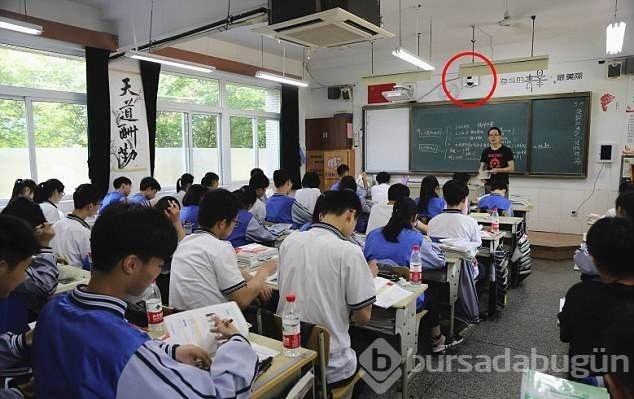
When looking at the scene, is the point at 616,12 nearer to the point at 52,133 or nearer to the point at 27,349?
the point at 27,349

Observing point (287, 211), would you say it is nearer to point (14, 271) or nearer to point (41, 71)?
point (14, 271)

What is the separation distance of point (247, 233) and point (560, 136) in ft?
18.4

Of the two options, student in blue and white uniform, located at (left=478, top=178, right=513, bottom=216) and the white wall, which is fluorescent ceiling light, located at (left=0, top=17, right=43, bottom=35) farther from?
the white wall

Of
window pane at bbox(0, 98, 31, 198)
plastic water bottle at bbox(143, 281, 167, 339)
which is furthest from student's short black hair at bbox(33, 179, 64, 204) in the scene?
plastic water bottle at bbox(143, 281, 167, 339)

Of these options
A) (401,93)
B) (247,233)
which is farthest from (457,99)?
(247,233)

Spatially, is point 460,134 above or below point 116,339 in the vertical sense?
above

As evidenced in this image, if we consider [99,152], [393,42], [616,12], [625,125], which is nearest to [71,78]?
[99,152]

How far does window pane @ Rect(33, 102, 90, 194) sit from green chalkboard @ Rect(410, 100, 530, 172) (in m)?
5.65

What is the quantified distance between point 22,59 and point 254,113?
13.1 feet

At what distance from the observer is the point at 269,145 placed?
29.5 feet

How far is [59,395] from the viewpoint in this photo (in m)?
0.96

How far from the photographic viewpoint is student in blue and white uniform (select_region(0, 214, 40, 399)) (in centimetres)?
129

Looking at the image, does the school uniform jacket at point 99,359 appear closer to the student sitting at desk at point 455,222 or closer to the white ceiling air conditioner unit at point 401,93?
the student sitting at desk at point 455,222

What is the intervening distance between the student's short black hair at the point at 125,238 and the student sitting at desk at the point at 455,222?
2.74 metres
